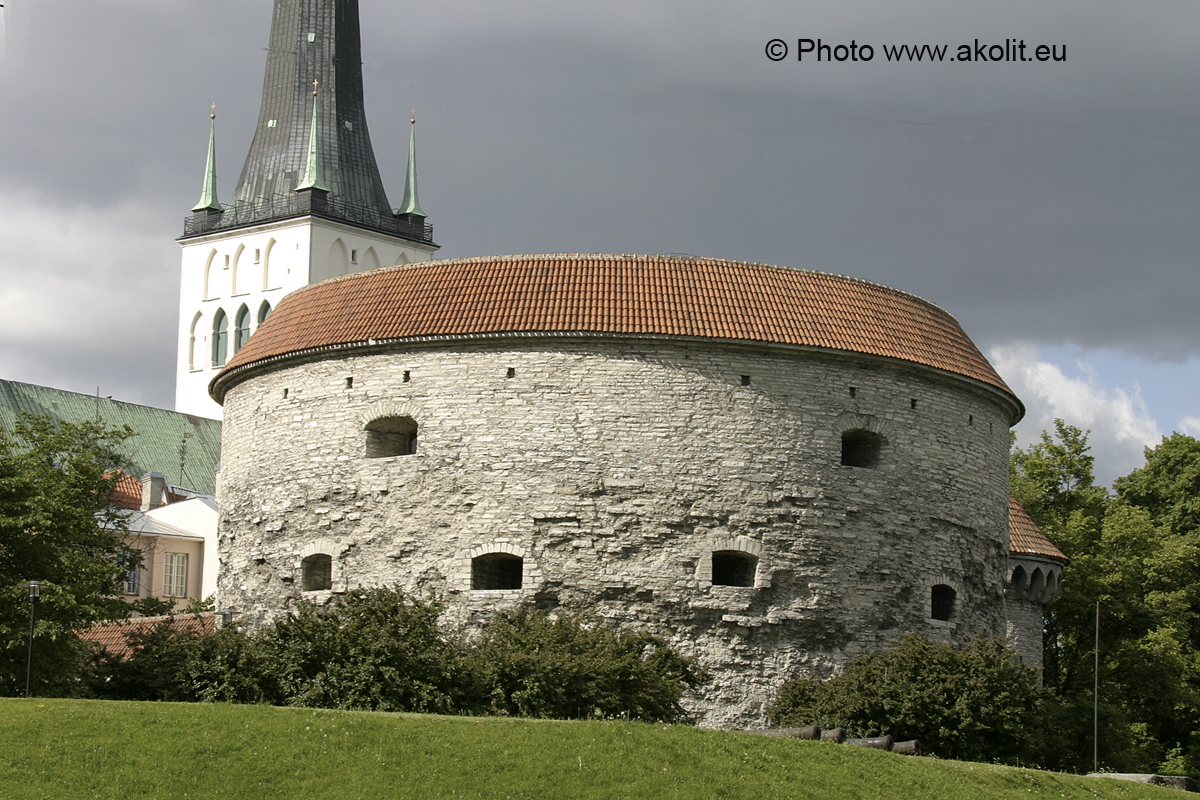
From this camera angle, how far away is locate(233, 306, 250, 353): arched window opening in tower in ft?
197

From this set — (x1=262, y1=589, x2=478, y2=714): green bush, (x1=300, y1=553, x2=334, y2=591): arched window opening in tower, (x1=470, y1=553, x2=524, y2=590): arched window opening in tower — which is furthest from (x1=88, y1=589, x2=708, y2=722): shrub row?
(x1=300, y1=553, x2=334, y2=591): arched window opening in tower

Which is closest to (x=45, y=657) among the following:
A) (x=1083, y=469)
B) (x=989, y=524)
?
(x=989, y=524)

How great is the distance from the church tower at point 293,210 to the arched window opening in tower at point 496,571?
34570mm

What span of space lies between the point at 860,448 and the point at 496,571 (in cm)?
605

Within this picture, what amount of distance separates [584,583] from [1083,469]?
55.5 ft

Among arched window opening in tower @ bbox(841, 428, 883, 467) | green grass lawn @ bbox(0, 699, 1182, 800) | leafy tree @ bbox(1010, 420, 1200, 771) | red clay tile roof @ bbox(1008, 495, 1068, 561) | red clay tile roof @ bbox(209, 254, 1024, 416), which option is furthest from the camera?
leafy tree @ bbox(1010, 420, 1200, 771)

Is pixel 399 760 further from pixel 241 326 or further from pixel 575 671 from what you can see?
pixel 241 326

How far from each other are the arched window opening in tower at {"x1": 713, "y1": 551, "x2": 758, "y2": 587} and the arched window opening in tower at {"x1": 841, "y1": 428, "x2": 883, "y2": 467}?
2.29 meters

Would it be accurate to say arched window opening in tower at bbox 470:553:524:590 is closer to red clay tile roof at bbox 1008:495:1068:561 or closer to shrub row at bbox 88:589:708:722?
shrub row at bbox 88:589:708:722

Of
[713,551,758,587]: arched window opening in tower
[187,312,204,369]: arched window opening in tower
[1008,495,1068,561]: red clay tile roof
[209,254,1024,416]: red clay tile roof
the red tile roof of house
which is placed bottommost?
[713,551,758,587]: arched window opening in tower

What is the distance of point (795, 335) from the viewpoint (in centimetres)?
2438

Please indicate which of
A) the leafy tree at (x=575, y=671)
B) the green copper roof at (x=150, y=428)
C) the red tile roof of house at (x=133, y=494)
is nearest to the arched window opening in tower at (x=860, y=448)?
the leafy tree at (x=575, y=671)

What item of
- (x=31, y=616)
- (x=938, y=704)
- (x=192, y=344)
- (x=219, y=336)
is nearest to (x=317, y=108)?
(x=219, y=336)

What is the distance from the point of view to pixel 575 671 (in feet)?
65.1
